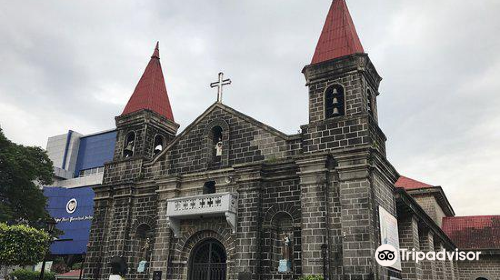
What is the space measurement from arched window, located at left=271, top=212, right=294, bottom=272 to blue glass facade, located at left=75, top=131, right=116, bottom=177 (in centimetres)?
4881

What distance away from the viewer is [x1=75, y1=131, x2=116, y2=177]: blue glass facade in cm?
5981

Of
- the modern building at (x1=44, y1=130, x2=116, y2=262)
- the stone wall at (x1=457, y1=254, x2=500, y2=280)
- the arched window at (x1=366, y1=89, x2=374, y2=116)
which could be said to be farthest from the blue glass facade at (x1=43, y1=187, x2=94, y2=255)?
the arched window at (x1=366, y1=89, x2=374, y2=116)

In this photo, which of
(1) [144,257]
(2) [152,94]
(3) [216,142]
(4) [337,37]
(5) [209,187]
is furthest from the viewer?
(2) [152,94]

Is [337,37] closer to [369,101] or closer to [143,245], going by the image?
[369,101]

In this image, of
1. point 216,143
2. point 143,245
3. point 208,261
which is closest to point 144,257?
point 143,245

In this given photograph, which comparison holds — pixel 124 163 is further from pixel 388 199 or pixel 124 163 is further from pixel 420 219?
pixel 420 219

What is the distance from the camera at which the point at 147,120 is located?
1930 centimetres

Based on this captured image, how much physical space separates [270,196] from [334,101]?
3.98 meters

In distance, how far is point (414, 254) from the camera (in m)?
15.5

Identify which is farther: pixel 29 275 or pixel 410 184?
pixel 29 275

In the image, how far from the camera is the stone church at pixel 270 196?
12.9 meters

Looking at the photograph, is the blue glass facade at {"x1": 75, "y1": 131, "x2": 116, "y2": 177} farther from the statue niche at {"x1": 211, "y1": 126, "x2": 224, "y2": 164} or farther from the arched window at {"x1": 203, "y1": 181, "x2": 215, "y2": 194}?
the arched window at {"x1": 203, "y1": 181, "x2": 215, "y2": 194}

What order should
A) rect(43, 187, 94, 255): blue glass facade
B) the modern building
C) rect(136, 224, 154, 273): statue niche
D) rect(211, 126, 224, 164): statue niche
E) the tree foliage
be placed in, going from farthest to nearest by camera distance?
the modern building → rect(43, 187, 94, 255): blue glass facade → rect(211, 126, 224, 164): statue niche → rect(136, 224, 154, 273): statue niche → the tree foliage

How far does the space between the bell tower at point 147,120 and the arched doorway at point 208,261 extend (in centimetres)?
517
